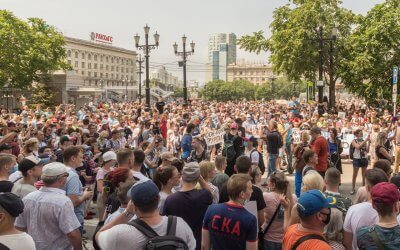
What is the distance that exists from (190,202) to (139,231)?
5.36 ft

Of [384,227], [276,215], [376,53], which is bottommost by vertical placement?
[276,215]

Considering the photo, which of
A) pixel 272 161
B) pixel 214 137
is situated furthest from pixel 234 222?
pixel 214 137

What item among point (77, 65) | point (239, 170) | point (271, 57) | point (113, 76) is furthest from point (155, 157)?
point (113, 76)

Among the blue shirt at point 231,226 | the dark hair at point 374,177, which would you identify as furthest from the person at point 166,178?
the dark hair at point 374,177

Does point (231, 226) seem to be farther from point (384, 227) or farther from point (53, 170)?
point (53, 170)

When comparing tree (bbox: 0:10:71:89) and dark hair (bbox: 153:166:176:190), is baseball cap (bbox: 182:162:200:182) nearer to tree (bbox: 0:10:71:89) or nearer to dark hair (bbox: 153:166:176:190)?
dark hair (bbox: 153:166:176:190)

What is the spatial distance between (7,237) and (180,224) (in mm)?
1355

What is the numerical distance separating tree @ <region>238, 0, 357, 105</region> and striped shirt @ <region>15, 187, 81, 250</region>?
1322 inches

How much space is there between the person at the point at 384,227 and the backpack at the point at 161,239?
149 centimetres

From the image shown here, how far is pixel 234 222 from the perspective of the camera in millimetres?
4172

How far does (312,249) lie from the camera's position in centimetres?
318

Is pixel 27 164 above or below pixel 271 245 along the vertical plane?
above

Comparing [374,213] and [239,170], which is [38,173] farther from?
[374,213]

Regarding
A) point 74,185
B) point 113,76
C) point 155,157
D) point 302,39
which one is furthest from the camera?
point 113,76
